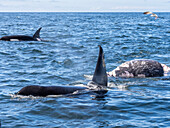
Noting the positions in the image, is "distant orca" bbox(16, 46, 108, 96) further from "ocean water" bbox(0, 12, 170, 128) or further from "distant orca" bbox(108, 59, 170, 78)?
"distant orca" bbox(108, 59, 170, 78)

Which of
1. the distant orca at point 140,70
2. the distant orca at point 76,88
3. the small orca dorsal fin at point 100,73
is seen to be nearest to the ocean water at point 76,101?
the distant orca at point 76,88

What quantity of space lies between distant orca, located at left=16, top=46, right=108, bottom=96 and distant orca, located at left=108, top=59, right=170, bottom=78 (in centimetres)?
287

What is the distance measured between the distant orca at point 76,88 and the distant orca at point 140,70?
2.87m

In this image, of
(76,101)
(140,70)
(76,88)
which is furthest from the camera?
(140,70)

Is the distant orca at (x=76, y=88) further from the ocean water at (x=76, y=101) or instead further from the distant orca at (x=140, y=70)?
the distant orca at (x=140, y=70)

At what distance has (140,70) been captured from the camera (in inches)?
513

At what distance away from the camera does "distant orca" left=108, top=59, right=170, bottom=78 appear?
42.7 feet

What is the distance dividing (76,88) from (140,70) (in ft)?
13.6

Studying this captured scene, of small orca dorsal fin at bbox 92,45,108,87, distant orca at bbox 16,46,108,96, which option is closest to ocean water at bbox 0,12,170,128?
distant orca at bbox 16,46,108,96

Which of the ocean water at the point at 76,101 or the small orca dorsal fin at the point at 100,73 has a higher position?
the small orca dorsal fin at the point at 100,73

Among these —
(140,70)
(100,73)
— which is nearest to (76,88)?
(100,73)

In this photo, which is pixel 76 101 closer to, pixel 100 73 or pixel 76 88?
pixel 76 88

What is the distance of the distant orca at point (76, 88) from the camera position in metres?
9.11

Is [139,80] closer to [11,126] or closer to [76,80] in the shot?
[76,80]
